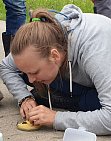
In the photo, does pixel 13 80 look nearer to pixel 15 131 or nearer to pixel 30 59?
pixel 15 131

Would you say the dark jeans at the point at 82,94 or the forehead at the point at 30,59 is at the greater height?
the forehead at the point at 30,59

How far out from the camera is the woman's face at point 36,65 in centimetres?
226

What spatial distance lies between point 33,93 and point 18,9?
1122 millimetres

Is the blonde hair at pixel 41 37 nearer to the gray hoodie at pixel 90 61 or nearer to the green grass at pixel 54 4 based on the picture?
the gray hoodie at pixel 90 61

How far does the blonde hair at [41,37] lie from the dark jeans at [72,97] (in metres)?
0.33

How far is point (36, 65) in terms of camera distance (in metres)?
2.27

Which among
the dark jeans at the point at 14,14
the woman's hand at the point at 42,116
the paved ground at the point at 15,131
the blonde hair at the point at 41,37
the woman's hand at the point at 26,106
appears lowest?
the paved ground at the point at 15,131

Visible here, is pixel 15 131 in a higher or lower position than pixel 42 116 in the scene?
lower

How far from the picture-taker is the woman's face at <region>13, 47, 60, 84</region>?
226cm

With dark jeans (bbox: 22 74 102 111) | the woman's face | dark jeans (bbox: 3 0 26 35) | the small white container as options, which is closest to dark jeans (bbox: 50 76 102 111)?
dark jeans (bbox: 22 74 102 111)

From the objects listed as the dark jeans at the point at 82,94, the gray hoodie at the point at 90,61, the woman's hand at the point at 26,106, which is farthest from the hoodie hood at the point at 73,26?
the woman's hand at the point at 26,106

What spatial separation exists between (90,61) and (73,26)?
0.70 feet

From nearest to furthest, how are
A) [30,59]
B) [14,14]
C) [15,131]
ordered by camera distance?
[30,59]
[15,131]
[14,14]

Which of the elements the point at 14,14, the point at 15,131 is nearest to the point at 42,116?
the point at 15,131
